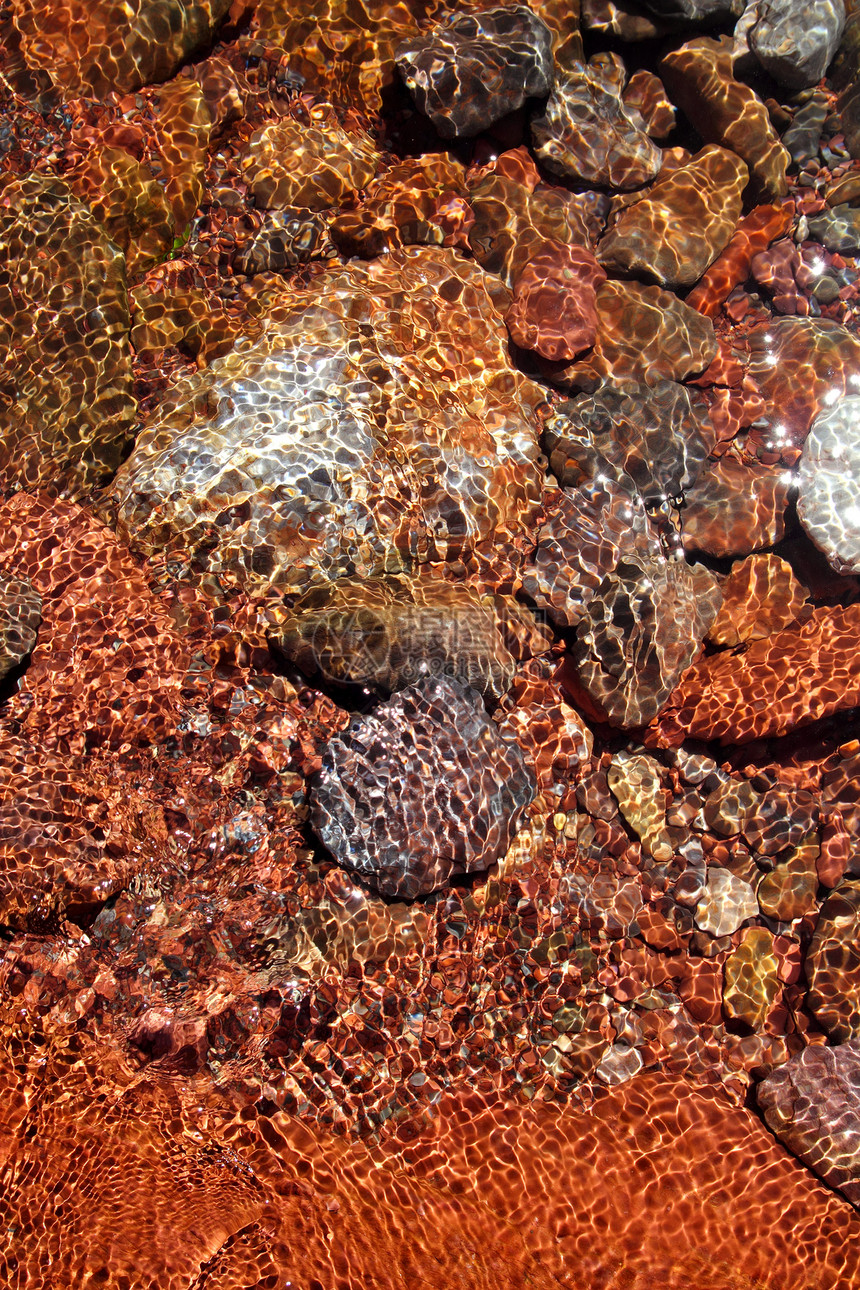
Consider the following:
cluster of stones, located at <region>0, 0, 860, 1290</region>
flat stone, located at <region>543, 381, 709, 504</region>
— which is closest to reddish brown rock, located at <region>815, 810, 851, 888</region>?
cluster of stones, located at <region>0, 0, 860, 1290</region>

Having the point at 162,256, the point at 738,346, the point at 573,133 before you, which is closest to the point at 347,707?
the point at 162,256

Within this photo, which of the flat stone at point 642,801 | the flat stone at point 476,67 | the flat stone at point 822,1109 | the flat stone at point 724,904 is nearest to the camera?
the flat stone at point 822,1109

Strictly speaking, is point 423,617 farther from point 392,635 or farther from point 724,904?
point 724,904

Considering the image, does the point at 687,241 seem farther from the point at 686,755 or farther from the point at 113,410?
the point at 113,410

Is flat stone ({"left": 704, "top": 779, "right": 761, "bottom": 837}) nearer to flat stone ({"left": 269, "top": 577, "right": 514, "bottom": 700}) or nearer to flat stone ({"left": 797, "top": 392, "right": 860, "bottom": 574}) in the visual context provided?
flat stone ({"left": 269, "top": 577, "right": 514, "bottom": 700})

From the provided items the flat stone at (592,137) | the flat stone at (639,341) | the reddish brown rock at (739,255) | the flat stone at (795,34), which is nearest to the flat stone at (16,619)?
the flat stone at (639,341)

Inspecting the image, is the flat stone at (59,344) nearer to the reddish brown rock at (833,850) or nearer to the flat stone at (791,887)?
the flat stone at (791,887)
